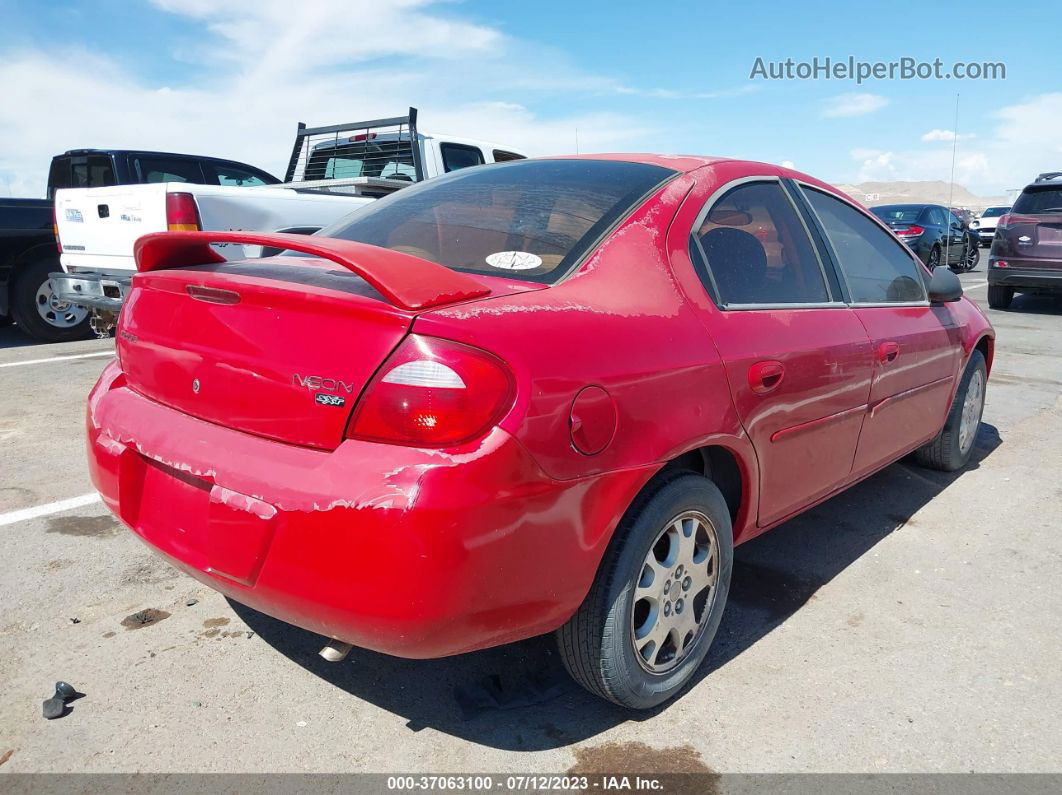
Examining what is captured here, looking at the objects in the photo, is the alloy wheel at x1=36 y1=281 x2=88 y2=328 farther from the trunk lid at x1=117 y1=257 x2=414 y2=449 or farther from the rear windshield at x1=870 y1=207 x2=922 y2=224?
the rear windshield at x1=870 y1=207 x2=922 y2=224

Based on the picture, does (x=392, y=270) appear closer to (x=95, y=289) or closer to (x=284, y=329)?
(x=284, y=329)

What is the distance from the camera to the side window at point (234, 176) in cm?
967

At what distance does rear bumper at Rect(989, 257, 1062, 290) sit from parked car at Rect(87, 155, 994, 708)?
10.1 metres

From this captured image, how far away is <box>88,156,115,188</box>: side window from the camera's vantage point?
9.27 metres

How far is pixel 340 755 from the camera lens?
224 centimetres

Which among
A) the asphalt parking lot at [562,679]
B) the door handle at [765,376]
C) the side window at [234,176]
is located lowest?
the asphalt parking lot at [562,679]

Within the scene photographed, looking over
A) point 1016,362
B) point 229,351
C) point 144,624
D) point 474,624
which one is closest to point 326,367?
point 229,351

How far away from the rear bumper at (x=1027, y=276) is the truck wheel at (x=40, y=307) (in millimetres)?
11803

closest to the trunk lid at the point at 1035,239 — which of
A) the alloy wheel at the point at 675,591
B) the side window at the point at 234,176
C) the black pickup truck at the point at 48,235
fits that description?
the side window at the point at 234,176

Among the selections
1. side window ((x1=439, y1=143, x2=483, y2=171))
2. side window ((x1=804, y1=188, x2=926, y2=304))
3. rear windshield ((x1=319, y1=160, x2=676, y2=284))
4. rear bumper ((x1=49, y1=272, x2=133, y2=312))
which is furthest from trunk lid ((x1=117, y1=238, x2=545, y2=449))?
side window ((x1=439, y1=143, x2=483, y2=171))

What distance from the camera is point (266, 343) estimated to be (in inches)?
82.8

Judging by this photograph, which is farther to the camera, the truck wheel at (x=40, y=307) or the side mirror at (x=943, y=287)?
the truck wheel at (x=40, y=307)

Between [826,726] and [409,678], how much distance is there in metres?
1.24

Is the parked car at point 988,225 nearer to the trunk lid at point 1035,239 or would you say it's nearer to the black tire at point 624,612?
the trunk lid at point 1035,239
